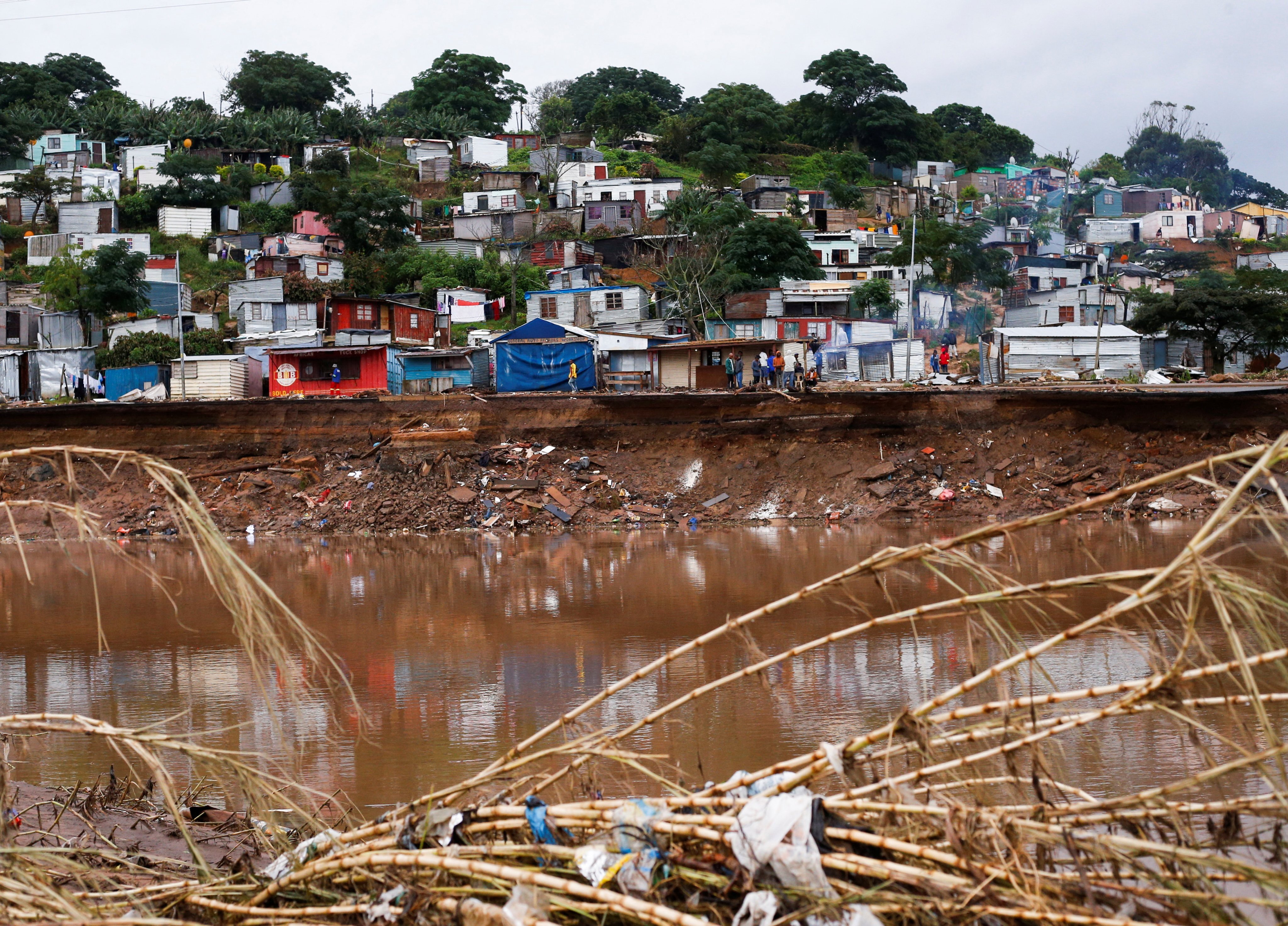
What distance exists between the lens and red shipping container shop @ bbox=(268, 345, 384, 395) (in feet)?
109

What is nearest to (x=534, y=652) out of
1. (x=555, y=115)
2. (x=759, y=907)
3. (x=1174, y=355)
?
(x=759, y=907)

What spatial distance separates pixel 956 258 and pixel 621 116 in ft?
135

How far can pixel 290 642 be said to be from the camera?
39.5 feet

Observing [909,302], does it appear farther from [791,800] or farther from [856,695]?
[791,800]

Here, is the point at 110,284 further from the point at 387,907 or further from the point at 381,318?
the point at 387,907

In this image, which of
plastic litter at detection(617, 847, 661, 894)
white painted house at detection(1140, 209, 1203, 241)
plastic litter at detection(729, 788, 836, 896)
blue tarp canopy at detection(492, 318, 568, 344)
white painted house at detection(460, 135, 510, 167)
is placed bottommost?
plastic litter at detection(617, 847, 661, 894)

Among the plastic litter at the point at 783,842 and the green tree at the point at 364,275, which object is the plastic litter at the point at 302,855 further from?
the green tree at the point at 364,275

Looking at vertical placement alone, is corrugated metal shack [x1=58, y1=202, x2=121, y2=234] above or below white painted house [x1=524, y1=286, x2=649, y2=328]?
above

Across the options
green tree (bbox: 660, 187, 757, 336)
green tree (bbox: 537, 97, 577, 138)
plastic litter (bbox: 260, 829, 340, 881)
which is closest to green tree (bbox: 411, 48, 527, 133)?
green tree (bbox: 537, 97, 577, 138)

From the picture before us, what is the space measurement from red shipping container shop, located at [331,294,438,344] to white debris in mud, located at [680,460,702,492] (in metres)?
18.7

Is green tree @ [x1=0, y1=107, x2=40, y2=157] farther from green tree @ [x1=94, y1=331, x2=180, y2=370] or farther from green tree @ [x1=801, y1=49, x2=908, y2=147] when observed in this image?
green tree @ [x1=801, y1=49, x2=908, y2=147]

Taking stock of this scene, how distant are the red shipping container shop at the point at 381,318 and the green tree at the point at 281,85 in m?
47.4

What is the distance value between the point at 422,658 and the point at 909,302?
1264 inches

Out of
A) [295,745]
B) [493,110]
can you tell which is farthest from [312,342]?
[493,110]
